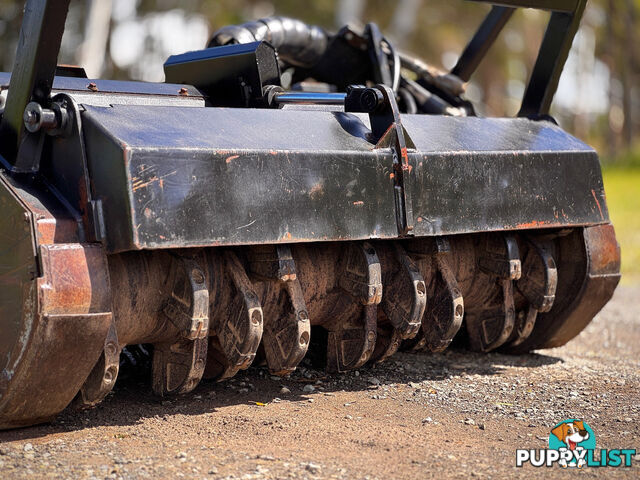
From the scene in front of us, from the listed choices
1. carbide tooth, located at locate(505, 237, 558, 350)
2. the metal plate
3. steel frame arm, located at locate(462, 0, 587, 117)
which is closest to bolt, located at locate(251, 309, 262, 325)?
the metal plate

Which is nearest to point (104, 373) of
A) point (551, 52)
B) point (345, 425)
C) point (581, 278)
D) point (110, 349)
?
point (110, 349)

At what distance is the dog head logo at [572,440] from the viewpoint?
113 inches

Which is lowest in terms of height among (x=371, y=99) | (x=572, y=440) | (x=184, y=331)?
(x=572, y=440)

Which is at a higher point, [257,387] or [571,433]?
[257,387]

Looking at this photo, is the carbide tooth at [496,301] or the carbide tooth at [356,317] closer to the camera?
the carbide tooth at [356,317]

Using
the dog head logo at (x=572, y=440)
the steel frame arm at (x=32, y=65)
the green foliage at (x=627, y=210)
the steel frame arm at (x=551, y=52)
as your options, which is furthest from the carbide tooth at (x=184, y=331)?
the green foliage at (x=627, y=210)

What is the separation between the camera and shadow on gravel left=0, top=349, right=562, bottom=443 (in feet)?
10.3

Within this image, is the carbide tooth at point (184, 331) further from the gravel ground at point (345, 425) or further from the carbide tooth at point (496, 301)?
the carbide tooth at point (496, 301)

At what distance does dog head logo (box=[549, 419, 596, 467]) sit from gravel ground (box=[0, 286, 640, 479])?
35mm

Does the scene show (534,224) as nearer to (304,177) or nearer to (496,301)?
(496,301)

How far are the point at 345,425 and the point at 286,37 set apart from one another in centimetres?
226

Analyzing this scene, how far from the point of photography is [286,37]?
473 centimetres

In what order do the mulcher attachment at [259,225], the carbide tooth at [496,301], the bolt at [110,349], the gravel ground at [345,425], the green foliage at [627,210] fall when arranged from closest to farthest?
the gravel ground at [345,425] → the mulcher attachment at [259,225] → the bolt at [110,349] → the carbide tooth at [496,301] → the green foliage at [627,210]

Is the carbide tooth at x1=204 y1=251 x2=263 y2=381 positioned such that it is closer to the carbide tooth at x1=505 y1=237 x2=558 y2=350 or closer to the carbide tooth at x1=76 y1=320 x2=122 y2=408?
the carbide tooth at x1=76 y1=320 x2=122 y2=408
